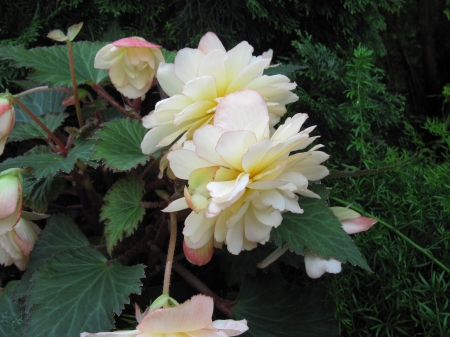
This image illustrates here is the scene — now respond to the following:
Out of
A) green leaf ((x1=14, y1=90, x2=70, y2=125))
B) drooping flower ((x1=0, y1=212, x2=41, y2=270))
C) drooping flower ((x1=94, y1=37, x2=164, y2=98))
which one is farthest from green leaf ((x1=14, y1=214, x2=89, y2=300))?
green leaf ((x1=14, y1=90, x2=70, y2=125))

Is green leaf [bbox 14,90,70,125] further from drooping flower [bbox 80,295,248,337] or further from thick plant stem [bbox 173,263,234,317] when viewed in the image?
drooping flower [bbox 80,295,248,337]

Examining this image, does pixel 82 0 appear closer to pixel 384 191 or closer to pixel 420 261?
pixel 384 191

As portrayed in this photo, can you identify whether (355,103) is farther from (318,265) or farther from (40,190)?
(40,190)

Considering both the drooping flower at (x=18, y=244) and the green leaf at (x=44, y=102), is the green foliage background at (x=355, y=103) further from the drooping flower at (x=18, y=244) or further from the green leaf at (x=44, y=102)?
the drooping flower at (x=18, y=244)

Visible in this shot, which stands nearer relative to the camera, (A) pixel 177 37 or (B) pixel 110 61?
(B) pixel 110 61

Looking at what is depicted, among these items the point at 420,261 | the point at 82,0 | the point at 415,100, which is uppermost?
the point at 82,0

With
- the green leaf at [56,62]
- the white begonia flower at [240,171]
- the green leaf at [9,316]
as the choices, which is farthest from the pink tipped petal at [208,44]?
the green leaf at [9,316]

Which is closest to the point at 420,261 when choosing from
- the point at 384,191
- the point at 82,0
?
the point at 384,191
